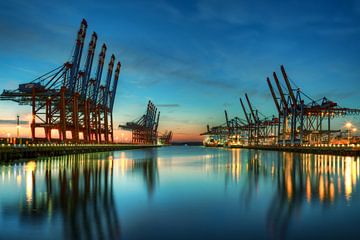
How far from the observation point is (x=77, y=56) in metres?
79.4

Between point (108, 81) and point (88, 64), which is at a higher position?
point (88, 64)

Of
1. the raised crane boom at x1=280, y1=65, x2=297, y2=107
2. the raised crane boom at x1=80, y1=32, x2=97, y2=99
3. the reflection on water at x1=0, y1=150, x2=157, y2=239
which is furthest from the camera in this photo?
the raised crane boom at x1=280, y1=65, x2=297, y2=107

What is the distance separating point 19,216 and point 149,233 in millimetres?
4601

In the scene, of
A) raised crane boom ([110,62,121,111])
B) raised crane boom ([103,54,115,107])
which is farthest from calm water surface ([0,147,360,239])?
raised crane boom ([110,62,121,111])

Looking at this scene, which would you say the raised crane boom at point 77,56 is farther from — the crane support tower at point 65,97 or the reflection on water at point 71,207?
the reflection on water at point 71,207

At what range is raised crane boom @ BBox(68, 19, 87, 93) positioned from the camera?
7750 centimetres

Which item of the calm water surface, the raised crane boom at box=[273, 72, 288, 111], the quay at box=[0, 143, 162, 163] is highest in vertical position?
the raised crane boom at box=[273, 72, 288, 111]

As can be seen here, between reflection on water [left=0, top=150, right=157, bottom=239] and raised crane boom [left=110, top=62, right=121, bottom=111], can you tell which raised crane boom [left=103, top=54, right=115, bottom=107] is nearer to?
raised crane boom [left=110, top=62, right=121, bottom=111]

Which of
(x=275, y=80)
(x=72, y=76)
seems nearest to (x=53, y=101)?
(x=72, y=76)

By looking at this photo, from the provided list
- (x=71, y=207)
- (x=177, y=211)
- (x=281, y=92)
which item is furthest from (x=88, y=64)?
(x=177, y=211)

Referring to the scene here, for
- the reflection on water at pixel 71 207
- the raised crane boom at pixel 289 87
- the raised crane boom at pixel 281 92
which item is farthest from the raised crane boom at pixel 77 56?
the reflection on water at pixel 71 207

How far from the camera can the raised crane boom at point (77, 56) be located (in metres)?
77.5

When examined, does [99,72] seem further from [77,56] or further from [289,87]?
[289,87]

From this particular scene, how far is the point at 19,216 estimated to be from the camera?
1301cm
